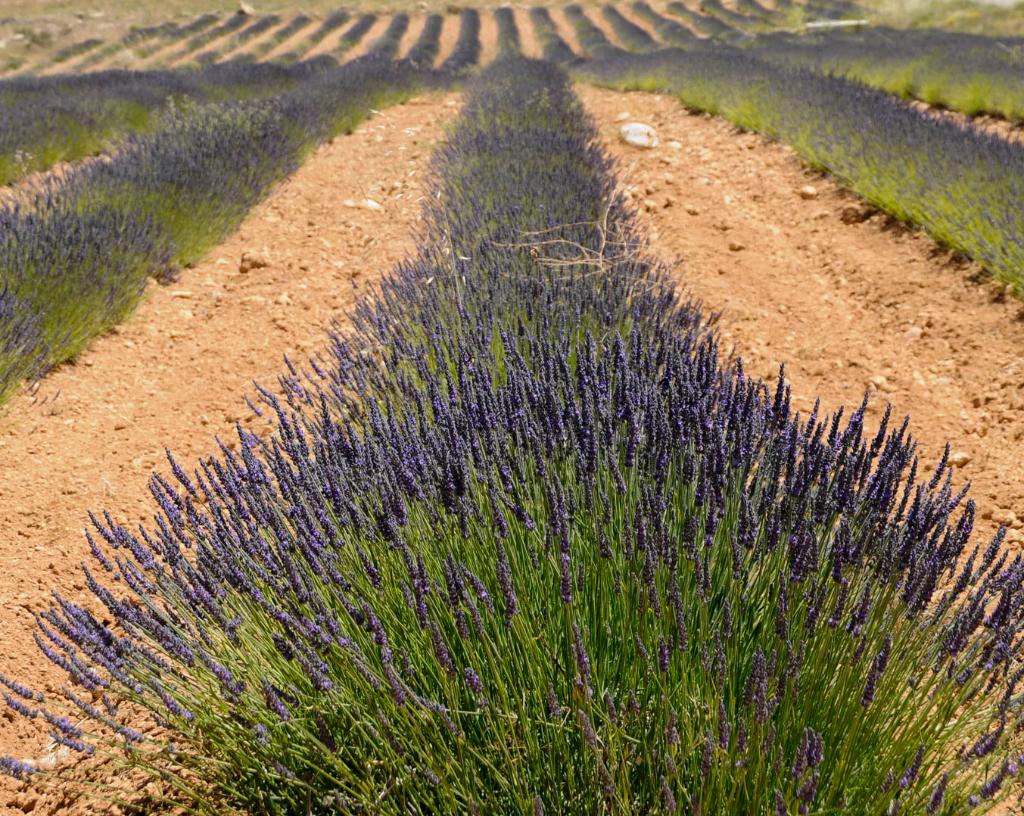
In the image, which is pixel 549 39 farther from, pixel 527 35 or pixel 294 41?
pixel 294 41

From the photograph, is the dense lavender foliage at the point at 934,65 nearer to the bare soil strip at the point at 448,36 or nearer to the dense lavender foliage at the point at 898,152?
the dense lavender foliage at the point at 898,152

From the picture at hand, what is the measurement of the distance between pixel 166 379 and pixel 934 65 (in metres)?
10.8

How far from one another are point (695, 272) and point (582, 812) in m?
4.35

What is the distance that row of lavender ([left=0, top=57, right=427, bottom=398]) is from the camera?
4.23 meters

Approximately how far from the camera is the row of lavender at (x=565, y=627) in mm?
1288

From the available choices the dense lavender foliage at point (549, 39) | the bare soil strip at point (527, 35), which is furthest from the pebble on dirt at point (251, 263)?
the bare soil strip at point (527, 35)

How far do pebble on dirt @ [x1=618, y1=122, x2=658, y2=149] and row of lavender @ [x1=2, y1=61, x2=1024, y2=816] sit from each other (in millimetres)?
6814

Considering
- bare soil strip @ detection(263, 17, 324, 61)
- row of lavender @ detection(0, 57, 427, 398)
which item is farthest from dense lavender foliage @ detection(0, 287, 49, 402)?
bare soil strip @ detection(263, 17, 324, 61)

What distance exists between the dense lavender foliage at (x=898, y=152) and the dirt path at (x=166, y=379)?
343cm

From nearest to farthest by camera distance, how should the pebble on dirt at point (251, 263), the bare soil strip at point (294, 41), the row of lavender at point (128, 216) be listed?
the row of lavender at point (128, 216) < the pebble on dirt at point (251, 263) < the bare soil strip at point (294, 41)

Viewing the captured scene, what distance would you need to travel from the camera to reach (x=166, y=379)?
429 centimetres

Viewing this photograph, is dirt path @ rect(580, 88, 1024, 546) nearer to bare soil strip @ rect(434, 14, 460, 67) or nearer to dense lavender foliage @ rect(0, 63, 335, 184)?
dense lavender foliage @ rect(0, 63, 335, 184)

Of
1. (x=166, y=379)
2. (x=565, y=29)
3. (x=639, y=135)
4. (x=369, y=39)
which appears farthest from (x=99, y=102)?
(x=565, y=29)

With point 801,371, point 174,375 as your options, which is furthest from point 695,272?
point 174,375
